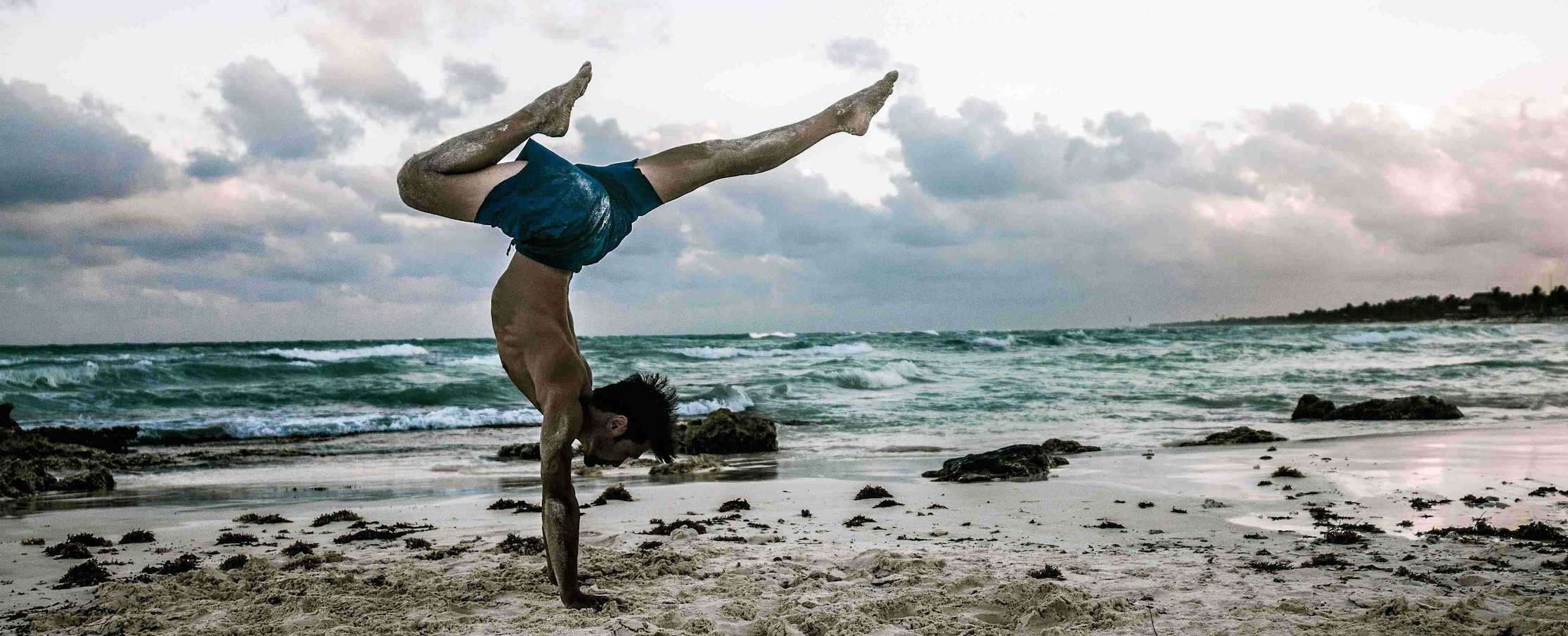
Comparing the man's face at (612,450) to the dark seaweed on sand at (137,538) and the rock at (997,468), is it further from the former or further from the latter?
the rock at (997,468)

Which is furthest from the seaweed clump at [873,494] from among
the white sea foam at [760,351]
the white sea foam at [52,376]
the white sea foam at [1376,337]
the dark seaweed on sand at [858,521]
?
the white sea foam at [1376,337]

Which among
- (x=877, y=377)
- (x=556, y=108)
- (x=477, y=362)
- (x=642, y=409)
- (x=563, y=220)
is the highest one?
(x=556, y=108)

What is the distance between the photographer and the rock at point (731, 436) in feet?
40.6

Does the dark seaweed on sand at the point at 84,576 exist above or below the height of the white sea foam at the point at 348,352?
below

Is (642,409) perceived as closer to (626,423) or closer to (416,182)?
(626,423)

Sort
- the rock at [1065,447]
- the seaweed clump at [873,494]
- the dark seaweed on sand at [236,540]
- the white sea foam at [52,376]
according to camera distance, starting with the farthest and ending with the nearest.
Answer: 1. the white sea foam at [52,376]
2. the rock at [1065,447]
3. the seaweed clump at [873,494]
4. the dark seaweed on sand at [236,540]

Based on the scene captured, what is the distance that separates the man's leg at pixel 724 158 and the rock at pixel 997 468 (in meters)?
4.88

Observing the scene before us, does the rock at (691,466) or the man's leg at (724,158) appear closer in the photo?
the man's leg at (724,158)

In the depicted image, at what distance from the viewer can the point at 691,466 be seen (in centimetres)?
1053

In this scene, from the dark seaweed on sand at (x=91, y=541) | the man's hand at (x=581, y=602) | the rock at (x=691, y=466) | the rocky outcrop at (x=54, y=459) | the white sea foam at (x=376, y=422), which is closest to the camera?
the man's hand at (x=581, y=602)

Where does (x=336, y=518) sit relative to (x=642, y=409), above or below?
below

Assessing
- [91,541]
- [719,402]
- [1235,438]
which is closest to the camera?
[91,541]

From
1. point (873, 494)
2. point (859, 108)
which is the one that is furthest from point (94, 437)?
point (859, 108)

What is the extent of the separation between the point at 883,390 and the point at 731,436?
10303mm
